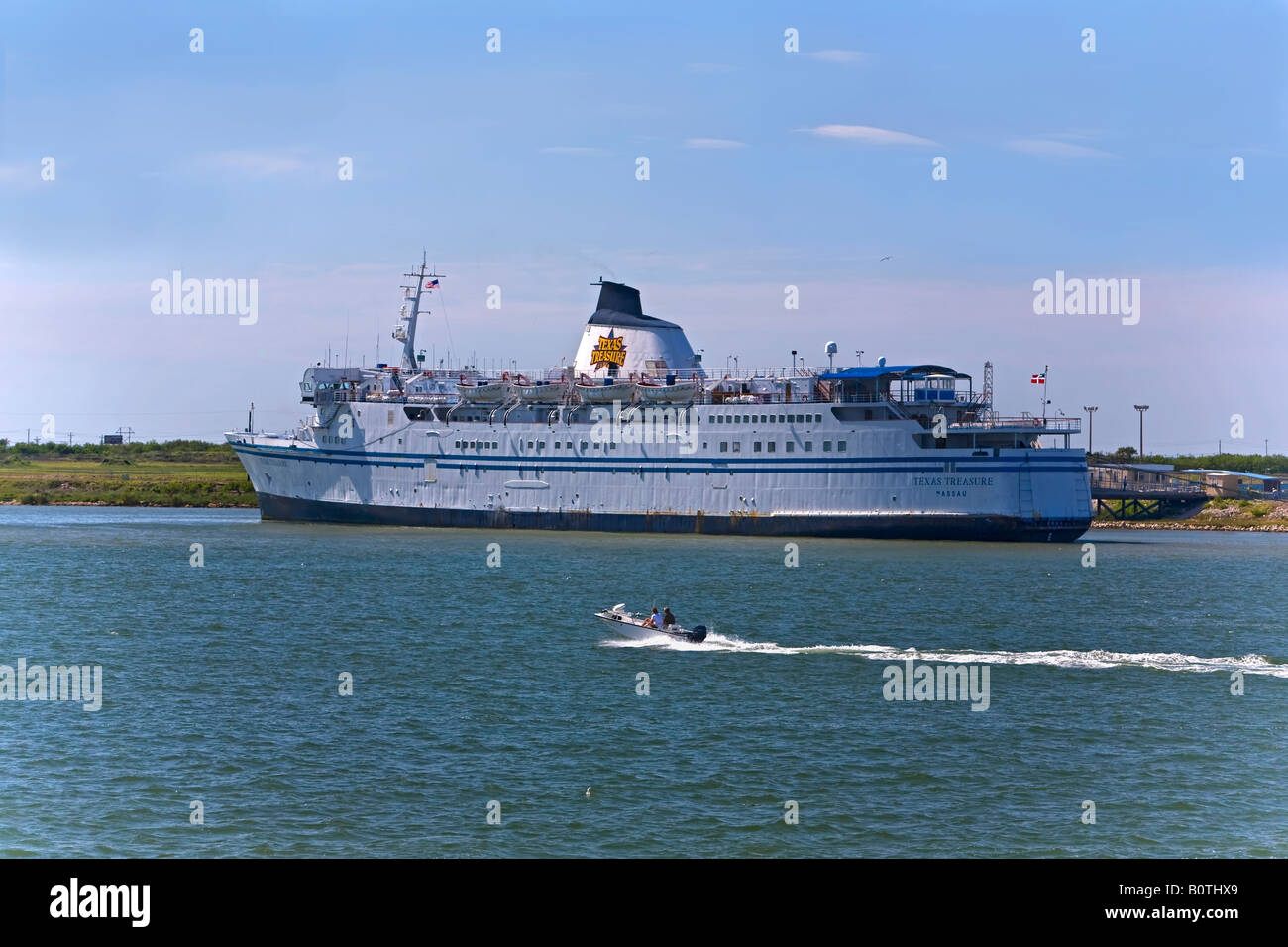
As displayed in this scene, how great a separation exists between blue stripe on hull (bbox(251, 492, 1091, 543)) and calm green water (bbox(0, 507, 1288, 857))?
761 inches

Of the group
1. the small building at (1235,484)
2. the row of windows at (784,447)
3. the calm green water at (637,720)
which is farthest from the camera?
the small building at (1235,484)

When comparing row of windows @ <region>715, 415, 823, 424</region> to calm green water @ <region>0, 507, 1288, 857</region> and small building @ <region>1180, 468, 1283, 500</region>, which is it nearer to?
calm green water @ <region>0, 507, 1288, 857</region>

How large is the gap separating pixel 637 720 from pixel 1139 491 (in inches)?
2797

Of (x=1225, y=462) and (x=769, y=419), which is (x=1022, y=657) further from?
(x=1225, y=462)

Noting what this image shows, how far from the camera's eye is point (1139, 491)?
294 ft

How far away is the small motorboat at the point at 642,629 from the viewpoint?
36487 millimetres

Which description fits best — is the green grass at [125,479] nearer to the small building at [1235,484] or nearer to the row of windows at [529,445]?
the row of windows at [529,445]

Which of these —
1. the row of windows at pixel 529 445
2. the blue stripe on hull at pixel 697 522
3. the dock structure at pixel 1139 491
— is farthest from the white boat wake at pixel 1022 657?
the dock structure at pixel 1139 491

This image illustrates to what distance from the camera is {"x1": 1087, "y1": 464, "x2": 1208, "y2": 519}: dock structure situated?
8868 centimetres

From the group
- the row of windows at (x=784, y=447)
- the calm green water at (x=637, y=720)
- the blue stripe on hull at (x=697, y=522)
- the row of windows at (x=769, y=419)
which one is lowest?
the calm green water at (x=637, y=720)

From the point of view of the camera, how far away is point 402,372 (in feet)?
313

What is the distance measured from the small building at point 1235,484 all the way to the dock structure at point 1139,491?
2.72m

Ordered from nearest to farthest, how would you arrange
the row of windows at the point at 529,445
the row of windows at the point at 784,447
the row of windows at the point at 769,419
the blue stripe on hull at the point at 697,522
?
1. the blue stripe on hull at the point at 697,522
2. the row of windows at the point at 784,447
3. the row of windows at the point at 769,419
4. the row of windows at the point at 529,445

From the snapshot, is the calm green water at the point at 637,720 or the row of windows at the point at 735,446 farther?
the row of windows at the point at 735,446
